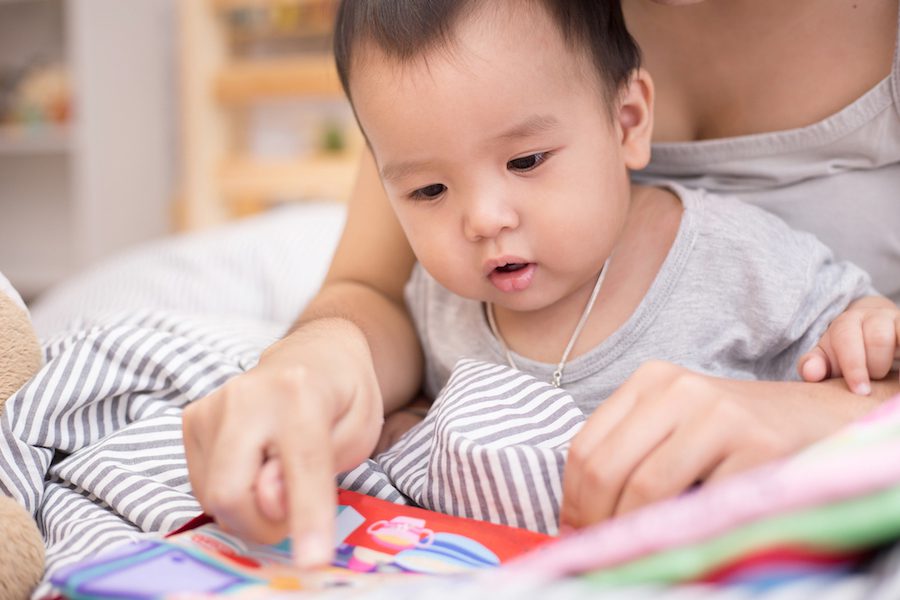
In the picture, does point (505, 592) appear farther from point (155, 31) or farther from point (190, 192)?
point (155, 31)

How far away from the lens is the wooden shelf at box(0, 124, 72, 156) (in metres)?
3.03

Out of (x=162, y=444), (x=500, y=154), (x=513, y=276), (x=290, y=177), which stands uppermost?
(x=500, y=154)

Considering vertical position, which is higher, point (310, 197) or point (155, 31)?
point (155, 31)

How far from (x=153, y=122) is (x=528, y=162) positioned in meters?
2.80

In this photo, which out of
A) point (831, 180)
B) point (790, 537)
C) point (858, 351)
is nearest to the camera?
point (790, 537)

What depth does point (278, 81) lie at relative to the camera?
103 inches

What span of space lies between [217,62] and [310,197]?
51cm

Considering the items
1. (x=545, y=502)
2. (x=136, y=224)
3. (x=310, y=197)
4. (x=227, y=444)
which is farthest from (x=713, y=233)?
(x=136, y=224)

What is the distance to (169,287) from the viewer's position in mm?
1369

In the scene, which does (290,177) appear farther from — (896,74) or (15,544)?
(15,544)

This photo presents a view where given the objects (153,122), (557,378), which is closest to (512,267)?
(557,378)

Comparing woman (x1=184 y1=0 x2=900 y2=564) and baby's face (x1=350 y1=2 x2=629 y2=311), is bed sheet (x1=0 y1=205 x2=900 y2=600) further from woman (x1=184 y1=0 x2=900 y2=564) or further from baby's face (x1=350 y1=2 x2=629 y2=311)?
baby's face (x1=350 y1=2 x2=629 y2=311)

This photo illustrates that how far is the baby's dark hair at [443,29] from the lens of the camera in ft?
2.27

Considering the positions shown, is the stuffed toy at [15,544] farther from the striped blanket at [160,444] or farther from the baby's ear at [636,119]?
the baby's ear at [636,119]
